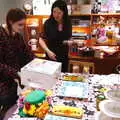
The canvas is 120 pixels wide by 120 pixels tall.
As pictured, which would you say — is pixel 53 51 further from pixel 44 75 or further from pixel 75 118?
pixel 75 118

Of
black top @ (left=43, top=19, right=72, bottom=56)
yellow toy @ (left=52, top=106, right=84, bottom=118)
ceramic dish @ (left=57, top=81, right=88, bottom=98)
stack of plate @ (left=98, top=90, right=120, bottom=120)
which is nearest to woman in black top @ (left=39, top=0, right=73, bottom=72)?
black top @ (left=43, top=19, right=72, bottom=56)

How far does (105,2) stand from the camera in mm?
3828

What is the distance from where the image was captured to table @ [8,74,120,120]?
1.69 m

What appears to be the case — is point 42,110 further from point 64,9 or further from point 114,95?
point 64,9

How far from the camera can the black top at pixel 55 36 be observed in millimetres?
3070

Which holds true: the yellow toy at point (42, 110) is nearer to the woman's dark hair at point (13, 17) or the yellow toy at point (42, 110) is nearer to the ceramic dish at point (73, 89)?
the ceramic dish at point (73, 89)

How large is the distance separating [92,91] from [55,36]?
1.26 m

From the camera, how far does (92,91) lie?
200 centimetres

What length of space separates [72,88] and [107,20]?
2.28 meters

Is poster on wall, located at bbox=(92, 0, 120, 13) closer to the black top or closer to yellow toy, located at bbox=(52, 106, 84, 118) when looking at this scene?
the black top

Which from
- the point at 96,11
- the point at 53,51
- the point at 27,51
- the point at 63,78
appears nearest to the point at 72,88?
the point at 63,78

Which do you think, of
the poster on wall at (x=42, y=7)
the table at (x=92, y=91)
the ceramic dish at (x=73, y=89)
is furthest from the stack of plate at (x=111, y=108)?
the poster on wall at (x=42, y=7)


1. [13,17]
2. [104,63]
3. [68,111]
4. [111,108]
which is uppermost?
[13,17]

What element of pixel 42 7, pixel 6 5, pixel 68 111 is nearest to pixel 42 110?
pixel 68 111
